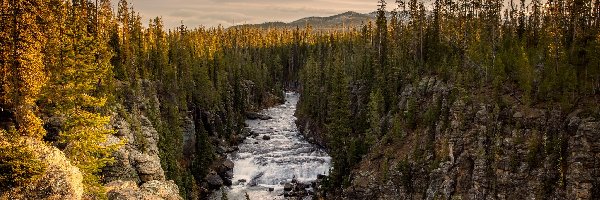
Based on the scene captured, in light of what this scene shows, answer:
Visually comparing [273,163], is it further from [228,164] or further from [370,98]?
[370,98]

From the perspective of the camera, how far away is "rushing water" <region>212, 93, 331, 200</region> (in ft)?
218

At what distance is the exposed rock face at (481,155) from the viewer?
118 feet

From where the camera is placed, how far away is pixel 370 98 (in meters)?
66.4

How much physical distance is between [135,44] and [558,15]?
248ft

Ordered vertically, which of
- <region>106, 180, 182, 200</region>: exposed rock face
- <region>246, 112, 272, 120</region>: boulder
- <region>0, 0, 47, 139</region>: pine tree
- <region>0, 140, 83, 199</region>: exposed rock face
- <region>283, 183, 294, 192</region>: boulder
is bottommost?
<region>283, 183, 294, 192</region>: boulder

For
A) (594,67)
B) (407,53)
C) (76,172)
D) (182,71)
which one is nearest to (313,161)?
(407,53)

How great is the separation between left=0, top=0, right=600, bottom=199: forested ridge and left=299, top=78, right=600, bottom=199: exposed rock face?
0.52ft

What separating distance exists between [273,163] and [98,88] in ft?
112

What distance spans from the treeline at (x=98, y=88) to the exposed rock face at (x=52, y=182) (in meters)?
0.56

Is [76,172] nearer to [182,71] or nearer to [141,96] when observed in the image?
[141,96]

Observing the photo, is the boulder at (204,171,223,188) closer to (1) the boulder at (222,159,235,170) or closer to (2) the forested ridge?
(2) the forested ridge

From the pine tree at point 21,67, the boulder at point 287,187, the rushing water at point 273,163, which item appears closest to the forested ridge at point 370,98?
the pine tree at point 21,67

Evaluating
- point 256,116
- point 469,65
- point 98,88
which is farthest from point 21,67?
point 256,116

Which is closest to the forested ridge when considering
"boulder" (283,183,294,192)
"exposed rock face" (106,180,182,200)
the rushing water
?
"exposed rock face" (106,180,182,200)
